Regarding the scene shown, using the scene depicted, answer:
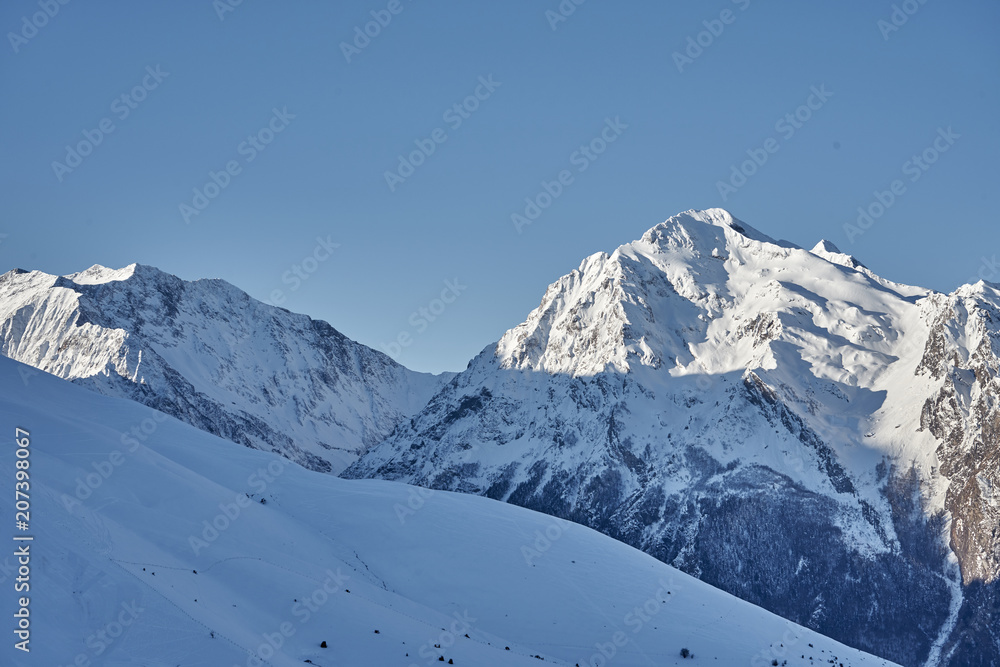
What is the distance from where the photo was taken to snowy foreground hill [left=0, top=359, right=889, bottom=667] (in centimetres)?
3291

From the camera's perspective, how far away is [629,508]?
192625 millimetres

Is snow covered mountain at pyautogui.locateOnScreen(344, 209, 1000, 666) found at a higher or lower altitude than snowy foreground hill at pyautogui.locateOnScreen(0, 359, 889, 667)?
higher

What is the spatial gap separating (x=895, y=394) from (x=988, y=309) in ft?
89.9

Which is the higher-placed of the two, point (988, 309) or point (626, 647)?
point (988, 309)

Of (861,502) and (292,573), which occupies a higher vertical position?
(861,502)

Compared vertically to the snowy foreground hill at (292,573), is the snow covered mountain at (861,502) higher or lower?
higher

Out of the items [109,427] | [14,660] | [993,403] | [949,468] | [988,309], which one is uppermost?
[988,309]

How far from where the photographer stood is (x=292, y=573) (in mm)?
43625

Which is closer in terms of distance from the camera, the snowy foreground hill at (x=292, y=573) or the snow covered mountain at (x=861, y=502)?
the snowy foreground hill at (x=292, y=573)

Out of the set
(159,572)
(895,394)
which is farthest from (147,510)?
(895,394)

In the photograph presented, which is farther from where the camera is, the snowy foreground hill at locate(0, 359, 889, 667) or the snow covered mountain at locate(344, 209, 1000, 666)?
the snow covered mountain at locate(344, 209, 1000, 666)

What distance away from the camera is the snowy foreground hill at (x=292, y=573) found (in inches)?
1296

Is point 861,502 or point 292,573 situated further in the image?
point 861,502

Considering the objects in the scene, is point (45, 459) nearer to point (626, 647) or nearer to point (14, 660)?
→ point (14, 660)
